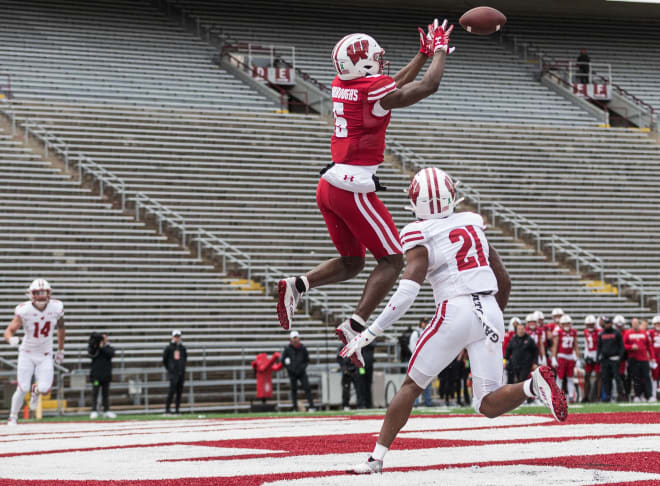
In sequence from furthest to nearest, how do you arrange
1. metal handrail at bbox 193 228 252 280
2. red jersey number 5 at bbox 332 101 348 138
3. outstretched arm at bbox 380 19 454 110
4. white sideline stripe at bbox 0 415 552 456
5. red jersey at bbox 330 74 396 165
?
Result: 1. metal handrail at bbox 193 228 252 280
2. white sideline stripe at bbox 0 415 552 456
3. red jersey number 5 at bbox 332 101 348 138
4. red jersey at bbox 330 74 396 165
5. outstretched arm at bbox 380 19 454 110

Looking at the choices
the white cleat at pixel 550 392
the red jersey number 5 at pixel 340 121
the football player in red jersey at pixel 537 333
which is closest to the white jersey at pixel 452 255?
the white cleat at pixel 550 392

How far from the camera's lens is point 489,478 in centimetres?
512

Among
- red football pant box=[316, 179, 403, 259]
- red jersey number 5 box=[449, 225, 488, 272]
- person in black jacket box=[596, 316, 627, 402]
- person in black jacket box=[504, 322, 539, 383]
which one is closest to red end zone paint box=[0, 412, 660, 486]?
red jersey number 5 box=[449, 225, 488, 272]

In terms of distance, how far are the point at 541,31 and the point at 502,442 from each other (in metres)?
33.0

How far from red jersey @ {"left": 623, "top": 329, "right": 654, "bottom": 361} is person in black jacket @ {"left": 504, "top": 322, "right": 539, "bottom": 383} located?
87.9 inches

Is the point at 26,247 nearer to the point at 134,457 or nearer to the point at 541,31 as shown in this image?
the point at 134,457

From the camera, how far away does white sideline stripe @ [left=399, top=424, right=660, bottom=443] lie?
800 cm

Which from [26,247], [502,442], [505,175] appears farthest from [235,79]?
[502,442]

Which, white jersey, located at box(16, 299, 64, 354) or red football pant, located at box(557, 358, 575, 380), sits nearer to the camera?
white jersey, located at box(16, 299, 64, 354)

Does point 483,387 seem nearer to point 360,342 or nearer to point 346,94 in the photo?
point 360,342

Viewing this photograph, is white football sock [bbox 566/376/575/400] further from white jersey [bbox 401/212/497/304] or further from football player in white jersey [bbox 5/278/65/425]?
white jersey [bbox 401/212/497/304]

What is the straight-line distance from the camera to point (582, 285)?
2630 cm

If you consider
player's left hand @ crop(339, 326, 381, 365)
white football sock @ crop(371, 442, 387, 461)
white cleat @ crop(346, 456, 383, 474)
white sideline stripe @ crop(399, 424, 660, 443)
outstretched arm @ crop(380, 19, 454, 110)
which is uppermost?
outstretched arm @ crop(380, 19, 454, 110)

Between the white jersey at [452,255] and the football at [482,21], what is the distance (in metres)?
1.55
